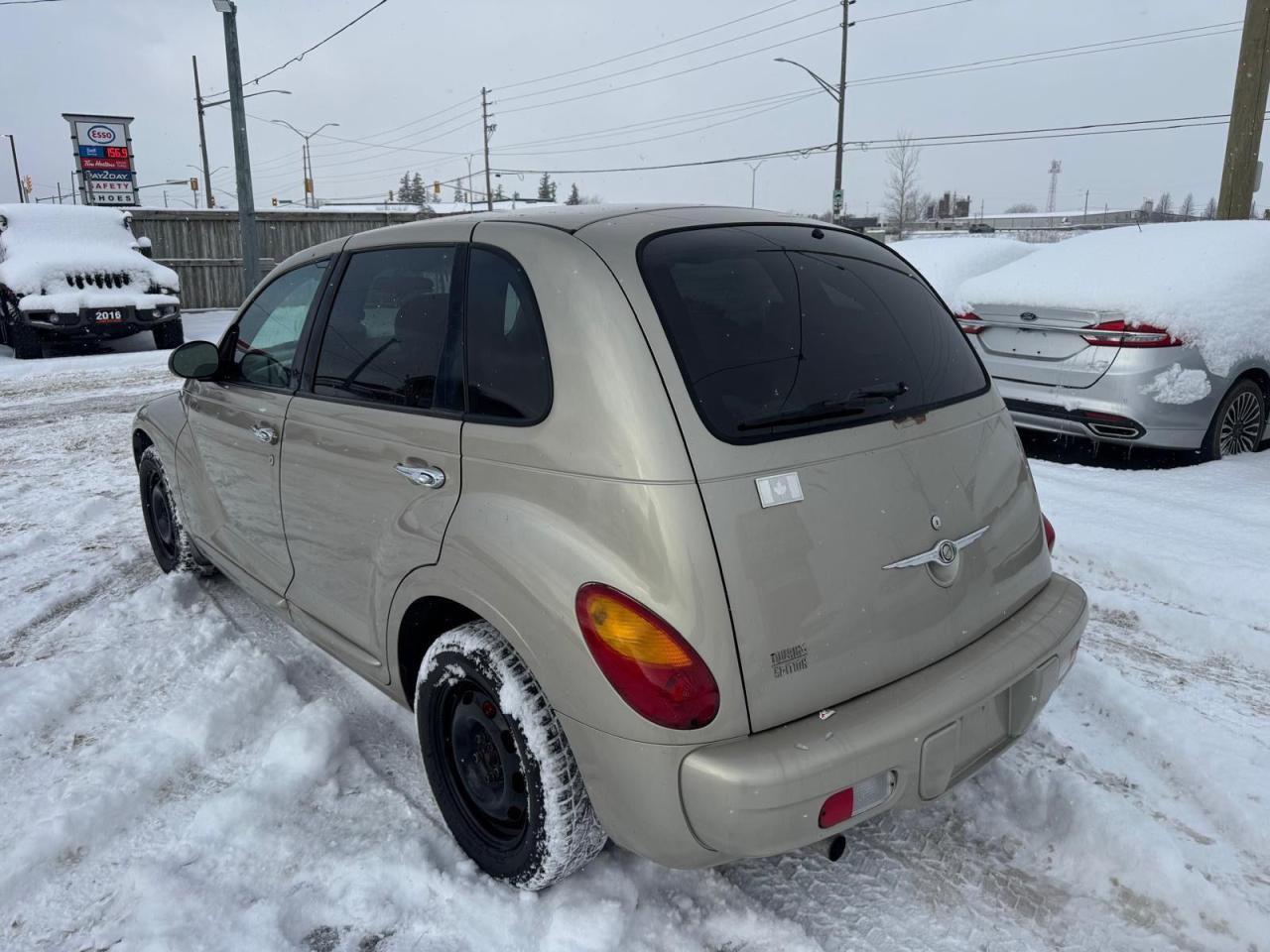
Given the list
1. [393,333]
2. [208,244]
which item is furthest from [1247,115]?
[208,244]

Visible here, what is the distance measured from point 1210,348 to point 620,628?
527cm

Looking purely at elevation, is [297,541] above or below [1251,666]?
above

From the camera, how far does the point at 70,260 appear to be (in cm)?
1301

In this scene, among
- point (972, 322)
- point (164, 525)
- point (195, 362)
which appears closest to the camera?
point (195, 362)

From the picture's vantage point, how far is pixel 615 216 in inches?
98.7

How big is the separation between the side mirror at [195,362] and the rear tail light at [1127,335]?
513cm

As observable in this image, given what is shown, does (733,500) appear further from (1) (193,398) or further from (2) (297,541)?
(1) (193,398)

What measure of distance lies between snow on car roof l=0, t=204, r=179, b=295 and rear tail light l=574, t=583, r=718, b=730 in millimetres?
13856

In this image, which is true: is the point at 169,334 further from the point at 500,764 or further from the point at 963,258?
the point at 500,764

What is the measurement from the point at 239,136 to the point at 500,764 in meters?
14.5

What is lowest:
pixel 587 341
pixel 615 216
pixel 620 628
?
pixel 620 628

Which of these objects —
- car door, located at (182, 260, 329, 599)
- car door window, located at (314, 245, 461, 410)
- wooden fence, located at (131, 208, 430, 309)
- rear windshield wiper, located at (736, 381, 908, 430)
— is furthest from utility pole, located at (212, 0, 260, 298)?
rear windshield wiper, located at (736, 381, 908, 430)

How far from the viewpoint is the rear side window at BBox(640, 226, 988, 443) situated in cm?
212

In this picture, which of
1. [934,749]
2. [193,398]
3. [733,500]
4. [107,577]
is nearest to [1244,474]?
[934,749]
